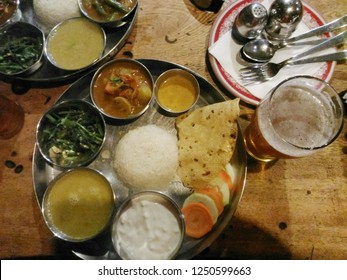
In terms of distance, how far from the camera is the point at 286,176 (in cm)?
236

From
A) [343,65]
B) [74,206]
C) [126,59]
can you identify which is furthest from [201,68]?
[74,206]

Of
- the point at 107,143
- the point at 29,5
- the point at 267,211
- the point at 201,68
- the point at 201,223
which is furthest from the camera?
the point at 29,5

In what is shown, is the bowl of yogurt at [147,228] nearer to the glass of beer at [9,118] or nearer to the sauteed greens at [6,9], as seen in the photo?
the glass of beer at [9,118]

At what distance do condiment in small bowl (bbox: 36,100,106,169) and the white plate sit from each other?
99 centimetres

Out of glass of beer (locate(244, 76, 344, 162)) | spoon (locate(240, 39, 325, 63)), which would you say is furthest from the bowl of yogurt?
spoon (locate(240, 39, 325, 63))

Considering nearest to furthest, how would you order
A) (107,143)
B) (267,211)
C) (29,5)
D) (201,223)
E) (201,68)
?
(201,223) → (267,211) → (107,143) → (201,68) → (29,5)

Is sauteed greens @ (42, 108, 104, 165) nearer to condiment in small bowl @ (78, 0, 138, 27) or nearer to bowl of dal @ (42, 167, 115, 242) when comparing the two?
bowl of dal @ (42, 167, 115, 242)

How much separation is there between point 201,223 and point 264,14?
63.0 inches

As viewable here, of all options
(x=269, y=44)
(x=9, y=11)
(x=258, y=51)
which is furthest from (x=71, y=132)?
(x=269, y=44)

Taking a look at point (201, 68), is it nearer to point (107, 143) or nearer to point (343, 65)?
point (107, 143)

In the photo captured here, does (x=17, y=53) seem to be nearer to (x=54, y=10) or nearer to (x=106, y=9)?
(x=54, y=10)

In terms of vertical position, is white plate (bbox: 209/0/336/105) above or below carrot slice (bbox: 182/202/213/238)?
above

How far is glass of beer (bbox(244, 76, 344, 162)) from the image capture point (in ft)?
6.63

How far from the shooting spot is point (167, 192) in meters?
2.34
